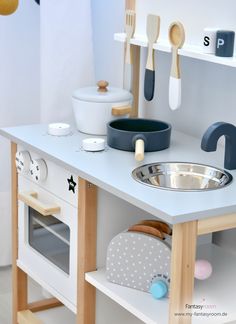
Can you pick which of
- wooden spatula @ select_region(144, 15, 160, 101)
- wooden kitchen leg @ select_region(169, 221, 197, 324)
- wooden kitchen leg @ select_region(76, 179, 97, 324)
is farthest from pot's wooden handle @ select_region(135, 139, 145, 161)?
wooden kitchen leg @ select_region(169, 221, 197, 324)

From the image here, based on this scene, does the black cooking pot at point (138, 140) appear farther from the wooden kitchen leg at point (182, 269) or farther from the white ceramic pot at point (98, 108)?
the wooden kitchen leg at point (182, 269)

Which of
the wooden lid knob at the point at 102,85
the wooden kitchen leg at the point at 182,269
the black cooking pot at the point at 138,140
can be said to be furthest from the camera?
the wooden lid knob at the point at 102,85

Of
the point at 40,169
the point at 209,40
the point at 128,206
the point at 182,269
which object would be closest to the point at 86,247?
the point at 128,206

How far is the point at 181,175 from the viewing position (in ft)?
6.04

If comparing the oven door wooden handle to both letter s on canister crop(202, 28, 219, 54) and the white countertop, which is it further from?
letter s on canister crop(202, 28, 219, 54)

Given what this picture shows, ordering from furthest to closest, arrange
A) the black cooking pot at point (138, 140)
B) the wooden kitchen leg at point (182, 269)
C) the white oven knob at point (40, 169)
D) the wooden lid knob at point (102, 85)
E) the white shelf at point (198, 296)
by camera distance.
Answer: the wooden lid knob at point (102, 85) → the white oven knob at point (40, 169) → the black cooking pot at point (138, 140) → the white shelf at point (198, 296) → the wooden kitchen leg at point (182, 269)

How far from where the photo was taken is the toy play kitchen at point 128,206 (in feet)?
5.13

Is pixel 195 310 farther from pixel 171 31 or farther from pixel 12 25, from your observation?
pixel 12 25

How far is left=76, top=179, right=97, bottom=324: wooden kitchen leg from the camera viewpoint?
181 cm

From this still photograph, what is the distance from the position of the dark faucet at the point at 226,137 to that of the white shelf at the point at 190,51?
170 millimetres

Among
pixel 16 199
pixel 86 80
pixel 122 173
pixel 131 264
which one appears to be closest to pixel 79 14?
pixel 86 80

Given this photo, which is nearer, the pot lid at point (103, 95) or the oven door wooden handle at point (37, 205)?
the oven door wooden handle at point (37, 205)

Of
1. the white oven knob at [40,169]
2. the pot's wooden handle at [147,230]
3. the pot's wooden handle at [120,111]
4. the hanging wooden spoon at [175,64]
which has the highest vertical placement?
the hanging wooden spoon at [175,64]

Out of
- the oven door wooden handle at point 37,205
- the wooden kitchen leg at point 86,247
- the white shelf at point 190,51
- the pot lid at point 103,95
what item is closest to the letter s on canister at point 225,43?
the white shelf at point 190,51
